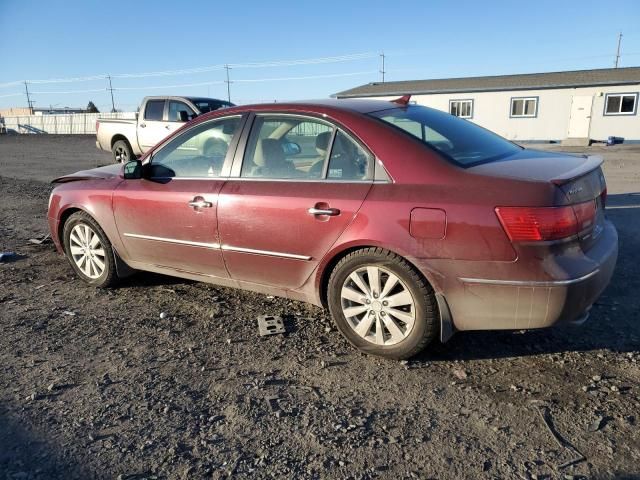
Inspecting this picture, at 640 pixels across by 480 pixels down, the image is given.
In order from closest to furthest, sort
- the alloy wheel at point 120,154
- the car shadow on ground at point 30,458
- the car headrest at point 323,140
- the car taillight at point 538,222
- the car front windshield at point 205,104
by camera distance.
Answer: the car shadow on ground at point 30,458
the car taillight at point 538,222
the car headrest at point 323,140
the car front windshield at point 205,104
the alloy wheel at point 120,154

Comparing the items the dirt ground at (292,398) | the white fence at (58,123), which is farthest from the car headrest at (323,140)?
the white fence at (58,123)

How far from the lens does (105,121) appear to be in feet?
44.7

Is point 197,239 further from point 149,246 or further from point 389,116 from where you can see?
point 389,116

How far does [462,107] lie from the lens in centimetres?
3064

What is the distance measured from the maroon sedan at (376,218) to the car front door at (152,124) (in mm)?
8246

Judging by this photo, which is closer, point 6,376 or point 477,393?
point 477,393

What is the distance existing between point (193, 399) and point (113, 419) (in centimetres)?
43

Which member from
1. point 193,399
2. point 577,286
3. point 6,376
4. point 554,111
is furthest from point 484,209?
point 554,111

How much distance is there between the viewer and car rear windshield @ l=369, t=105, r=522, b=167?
3.22m

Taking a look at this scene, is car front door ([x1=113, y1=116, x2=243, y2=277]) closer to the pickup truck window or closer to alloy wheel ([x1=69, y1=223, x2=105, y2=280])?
alloy wheel ([x1=69, y1=223, x2=105, y2=280])

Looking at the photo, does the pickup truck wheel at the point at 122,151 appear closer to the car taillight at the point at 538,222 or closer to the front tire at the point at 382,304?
the front tire at the point at 382,304

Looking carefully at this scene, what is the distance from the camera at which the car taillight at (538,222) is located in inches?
104

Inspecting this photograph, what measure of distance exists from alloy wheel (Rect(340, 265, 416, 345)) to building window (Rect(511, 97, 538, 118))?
2830cm

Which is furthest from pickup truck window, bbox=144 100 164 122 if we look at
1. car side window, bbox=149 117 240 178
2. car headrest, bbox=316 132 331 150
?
car headrest, bbox=316 132 331 150
